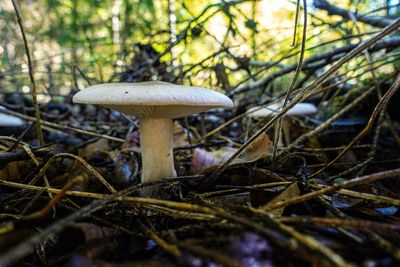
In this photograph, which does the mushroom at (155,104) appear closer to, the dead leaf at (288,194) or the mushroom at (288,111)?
the dead leaf at (288,194)

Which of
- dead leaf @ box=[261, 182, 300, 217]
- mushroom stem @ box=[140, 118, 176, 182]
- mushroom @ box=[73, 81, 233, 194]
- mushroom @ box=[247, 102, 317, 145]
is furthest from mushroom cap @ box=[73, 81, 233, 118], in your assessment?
mushroom @ box=[247, 102, 317, 145]

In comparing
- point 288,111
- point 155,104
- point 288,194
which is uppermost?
point 155,104

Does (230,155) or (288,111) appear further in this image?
(288,111)

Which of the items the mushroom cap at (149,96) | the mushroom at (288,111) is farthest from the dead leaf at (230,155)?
the mushroom at (288,111)

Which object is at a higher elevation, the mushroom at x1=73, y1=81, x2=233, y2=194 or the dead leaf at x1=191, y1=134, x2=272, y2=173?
the mushroom at x1=73, y1=81, x2=233, y2=194

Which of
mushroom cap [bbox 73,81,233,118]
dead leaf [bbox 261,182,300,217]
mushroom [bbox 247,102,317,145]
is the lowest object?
dead leaf [bbox 261,182,300,217]

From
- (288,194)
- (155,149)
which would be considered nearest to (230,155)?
(155,149)

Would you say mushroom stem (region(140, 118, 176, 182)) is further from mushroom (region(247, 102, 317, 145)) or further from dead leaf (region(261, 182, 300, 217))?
mushroom (region(247, 102, 317, 145))

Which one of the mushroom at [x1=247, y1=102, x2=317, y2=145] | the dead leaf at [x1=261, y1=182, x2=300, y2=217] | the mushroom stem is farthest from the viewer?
the mushroom at [x1=247, y1=102, x2=317, y2=145]

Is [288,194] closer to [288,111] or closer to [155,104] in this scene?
[155,104]
